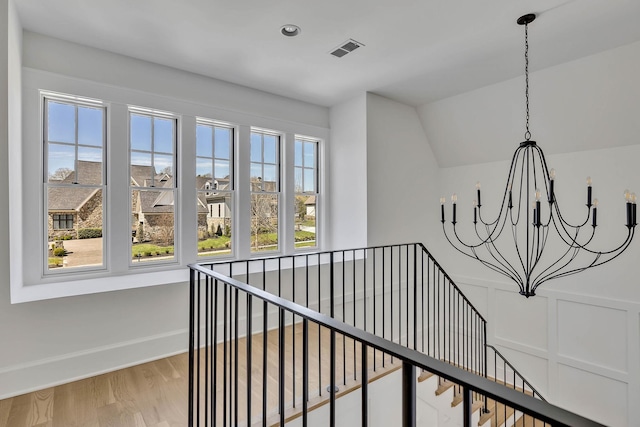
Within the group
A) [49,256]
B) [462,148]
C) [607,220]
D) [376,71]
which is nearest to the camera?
[49,256]

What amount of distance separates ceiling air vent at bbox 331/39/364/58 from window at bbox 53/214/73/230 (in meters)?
2.90

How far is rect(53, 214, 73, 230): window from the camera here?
294 centimetres

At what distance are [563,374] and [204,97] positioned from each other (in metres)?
5.54

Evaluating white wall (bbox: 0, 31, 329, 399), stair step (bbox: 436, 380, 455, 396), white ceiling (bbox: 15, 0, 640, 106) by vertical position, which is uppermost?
white ceiling (bbox: 15, 0, 640, 106)

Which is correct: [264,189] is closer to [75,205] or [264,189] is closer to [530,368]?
[75,205]

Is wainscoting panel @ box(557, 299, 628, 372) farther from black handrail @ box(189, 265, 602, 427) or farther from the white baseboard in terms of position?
the white baseboard

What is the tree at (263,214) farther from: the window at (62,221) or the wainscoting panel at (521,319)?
the wainscoting panel at (521,319)

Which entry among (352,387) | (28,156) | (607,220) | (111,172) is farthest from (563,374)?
(28,156)

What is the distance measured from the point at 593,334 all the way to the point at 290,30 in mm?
4806

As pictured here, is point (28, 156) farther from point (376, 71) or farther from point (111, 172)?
point (376, 71)

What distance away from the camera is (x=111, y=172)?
3.12 meters

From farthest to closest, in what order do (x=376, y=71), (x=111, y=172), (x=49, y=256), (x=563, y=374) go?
(x=563, y=374), (x=376, y=71), (x=111, y=172), (x=49, y=256)

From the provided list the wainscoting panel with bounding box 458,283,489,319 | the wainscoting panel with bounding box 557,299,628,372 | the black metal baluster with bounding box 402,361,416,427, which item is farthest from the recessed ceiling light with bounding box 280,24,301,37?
the wainscoting panel with bounding box 557,299,628,372

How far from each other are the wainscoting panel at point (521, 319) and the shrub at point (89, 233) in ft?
16.8
